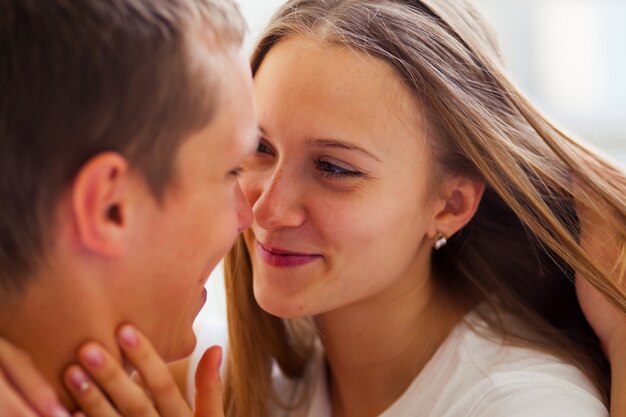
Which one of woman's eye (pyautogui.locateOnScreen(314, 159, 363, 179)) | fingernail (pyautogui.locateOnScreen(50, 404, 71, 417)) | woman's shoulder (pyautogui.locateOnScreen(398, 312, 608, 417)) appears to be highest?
woman's eye (pyautogui.locateOnScreen(314, 159, 363, 179))

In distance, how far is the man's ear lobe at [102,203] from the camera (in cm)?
88

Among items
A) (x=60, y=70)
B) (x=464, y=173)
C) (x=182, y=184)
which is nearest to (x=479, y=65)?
(x=464, y=173)

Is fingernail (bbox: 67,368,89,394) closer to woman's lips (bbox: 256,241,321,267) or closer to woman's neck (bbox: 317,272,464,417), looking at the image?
woman's lips (bbox: 256,241,321,267)

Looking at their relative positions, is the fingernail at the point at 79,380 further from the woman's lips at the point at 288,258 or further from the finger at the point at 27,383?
the woman's lips at the point at 288,258

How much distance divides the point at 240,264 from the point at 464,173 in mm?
423

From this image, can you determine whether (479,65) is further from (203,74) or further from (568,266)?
(203,74)

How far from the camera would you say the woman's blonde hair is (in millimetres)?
1337

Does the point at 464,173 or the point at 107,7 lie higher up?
the point at 107,7

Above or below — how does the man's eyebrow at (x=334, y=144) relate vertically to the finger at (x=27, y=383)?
above

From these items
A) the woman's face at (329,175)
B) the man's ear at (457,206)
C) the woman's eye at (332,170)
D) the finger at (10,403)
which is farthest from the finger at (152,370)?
the man's ear at (457,206)

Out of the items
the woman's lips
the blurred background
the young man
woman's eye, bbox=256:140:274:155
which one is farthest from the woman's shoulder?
the blurred background

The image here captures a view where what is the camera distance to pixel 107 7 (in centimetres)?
87

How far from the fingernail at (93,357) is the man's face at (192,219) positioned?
0.15ft

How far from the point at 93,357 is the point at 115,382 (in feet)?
0.18
